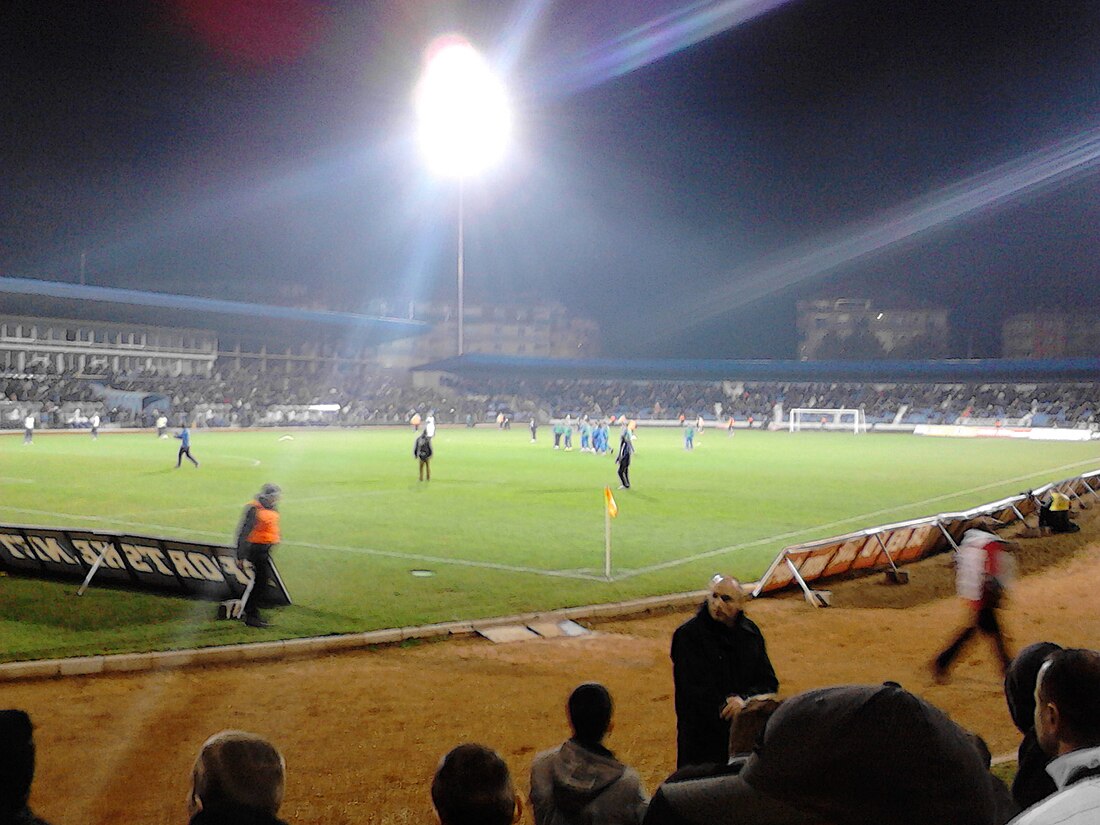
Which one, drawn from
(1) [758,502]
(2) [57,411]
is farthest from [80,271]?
(1) [758,502]

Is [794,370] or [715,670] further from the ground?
[794,370]

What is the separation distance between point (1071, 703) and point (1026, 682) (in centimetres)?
158

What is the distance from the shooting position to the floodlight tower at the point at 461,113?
44.0m

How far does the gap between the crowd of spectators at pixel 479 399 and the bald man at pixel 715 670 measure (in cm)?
6226

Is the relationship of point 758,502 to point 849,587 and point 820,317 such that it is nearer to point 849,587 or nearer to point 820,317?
point 849,587

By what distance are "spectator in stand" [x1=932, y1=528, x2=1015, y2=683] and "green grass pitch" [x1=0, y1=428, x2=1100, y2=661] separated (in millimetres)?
4782

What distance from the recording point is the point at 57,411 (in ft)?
201

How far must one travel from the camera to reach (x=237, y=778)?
2.83m

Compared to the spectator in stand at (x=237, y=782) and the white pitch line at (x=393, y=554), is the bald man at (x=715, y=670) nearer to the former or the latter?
the spectator in stand at (x=237, y=782)

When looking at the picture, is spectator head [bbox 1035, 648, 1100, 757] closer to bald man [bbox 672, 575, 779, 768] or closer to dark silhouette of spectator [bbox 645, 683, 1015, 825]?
dark silhouette of spectator [bbox 645, 683, 1015, 825]

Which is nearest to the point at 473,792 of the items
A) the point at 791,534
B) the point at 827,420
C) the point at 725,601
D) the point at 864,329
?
the point at 725,601

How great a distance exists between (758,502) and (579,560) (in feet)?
31.2

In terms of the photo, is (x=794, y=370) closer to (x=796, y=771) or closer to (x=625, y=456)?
(x=625, y=456)

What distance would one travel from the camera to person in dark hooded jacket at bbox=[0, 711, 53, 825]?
2.99 meters
